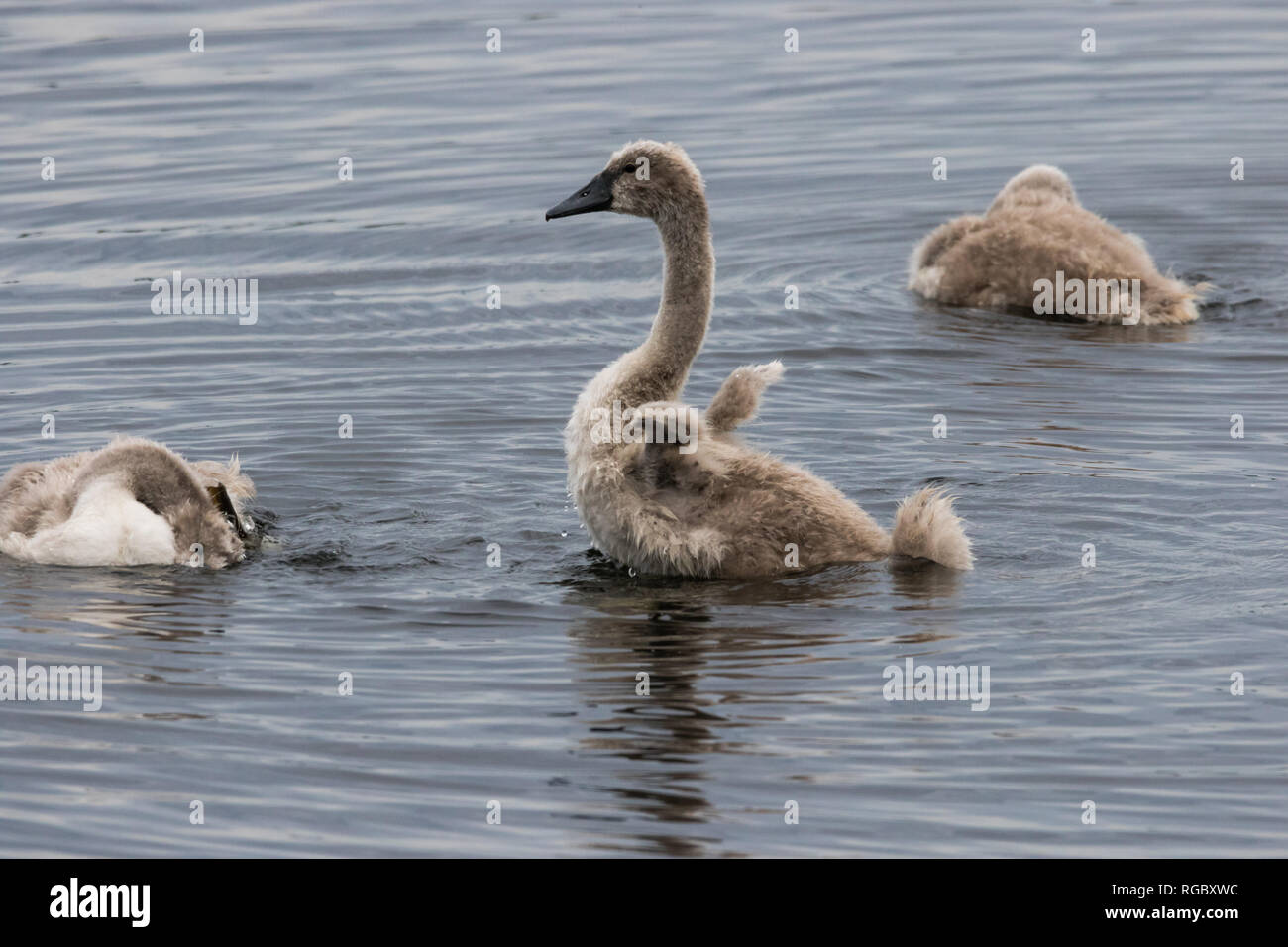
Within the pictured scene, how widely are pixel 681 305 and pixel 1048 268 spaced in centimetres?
524

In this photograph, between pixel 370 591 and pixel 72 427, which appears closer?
pixel 370 591

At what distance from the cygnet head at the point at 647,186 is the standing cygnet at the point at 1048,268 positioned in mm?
5036

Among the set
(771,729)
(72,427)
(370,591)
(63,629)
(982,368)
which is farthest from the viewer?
(982,368)

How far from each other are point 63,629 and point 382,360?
5234mm

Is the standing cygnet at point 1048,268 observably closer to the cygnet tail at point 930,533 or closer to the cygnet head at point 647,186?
the cygnet head at point 647,186

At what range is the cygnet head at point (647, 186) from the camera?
10109 mm

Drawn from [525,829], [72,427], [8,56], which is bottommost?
[525,829]

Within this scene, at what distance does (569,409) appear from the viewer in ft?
41.3

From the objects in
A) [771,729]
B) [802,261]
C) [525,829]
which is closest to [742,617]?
[771,729]

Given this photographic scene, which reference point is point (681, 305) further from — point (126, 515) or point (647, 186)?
point (126, 515)

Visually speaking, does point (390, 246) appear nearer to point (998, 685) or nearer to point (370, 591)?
point (370, 591)

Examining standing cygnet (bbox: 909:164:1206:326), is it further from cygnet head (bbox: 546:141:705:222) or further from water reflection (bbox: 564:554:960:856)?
water reflection (bbox: 564:554:960:856)

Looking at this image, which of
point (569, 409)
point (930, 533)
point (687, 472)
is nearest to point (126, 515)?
point (687, 472)

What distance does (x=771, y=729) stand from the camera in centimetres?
779
